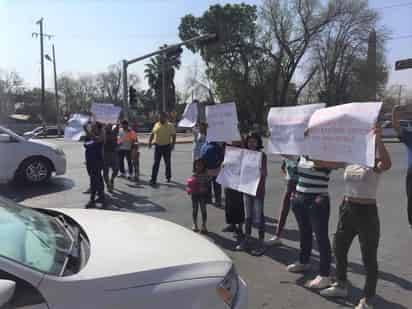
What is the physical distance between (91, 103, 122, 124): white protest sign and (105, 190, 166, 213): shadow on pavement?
2210mm

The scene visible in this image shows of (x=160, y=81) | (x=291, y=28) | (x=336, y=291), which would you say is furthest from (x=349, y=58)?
(x=336, y=291)

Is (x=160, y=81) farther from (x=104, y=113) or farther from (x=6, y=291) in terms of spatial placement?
(x=6, y=291)

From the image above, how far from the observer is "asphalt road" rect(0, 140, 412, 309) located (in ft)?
12.2

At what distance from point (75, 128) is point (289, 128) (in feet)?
22.3

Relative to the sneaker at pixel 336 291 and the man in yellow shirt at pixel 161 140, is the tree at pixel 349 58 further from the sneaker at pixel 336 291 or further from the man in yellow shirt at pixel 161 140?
the sneaker at pixel 336 291

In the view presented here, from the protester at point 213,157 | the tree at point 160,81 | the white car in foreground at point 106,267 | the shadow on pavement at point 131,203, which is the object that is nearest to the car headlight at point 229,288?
the white car in foreground at point 106,267

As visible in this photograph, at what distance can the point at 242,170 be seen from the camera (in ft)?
16.5

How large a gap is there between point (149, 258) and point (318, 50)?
1665 inches

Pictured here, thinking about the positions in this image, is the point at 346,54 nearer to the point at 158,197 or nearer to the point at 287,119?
the point at 158,197

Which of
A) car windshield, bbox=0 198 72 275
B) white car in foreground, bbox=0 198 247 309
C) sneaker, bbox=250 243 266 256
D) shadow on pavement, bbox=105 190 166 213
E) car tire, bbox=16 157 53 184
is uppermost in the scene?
car windshield, bbox=0 198 72 275

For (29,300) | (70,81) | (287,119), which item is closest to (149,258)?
(29,300)

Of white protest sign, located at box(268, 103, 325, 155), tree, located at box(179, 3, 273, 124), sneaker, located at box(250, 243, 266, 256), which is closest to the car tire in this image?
sneaker, located at box(250, 243, 266, 256)

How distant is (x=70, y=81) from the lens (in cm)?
8506

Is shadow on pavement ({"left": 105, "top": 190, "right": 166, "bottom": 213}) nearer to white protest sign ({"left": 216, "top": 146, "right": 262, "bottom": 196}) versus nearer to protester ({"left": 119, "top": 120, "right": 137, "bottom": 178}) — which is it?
protester ({"left": 119, "top": 120, "right": 137, "bottom": 178})
